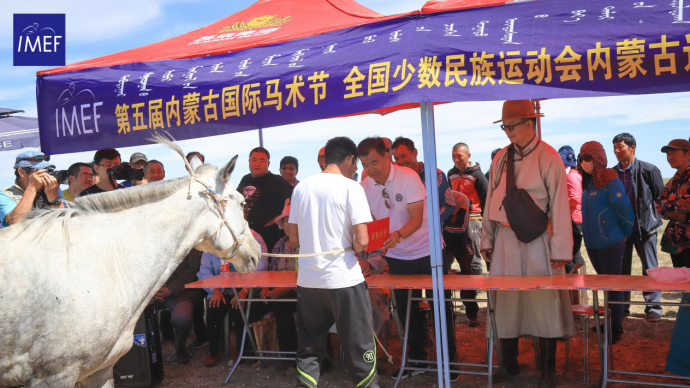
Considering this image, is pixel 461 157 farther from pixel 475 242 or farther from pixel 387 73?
pixel 387 73

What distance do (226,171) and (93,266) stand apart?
0.89 metres

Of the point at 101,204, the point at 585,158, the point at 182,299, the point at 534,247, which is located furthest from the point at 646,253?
the point at 101,204

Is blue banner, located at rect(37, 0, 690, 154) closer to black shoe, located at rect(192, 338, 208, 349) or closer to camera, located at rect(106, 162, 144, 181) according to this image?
camera, located at rect(106, 162, 144, 181)

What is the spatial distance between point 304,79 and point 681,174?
147 inches

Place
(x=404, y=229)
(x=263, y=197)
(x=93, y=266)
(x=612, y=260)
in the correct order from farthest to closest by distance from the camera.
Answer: (x=263, y=197)
(x=612, y=260)
(x=404, y=229)
(x=93, y=266)

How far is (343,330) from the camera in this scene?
3.56 metres

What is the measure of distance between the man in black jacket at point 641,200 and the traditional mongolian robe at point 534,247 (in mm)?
2649

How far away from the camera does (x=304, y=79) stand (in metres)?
4.16

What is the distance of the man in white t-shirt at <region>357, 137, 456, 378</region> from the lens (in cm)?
489

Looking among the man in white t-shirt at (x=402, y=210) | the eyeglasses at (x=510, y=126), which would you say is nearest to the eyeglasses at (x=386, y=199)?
the man in white t-shirt at (x=402, y=210)

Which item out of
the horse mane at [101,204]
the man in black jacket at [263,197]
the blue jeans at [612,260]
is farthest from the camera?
the man in black jacket at [263,197]

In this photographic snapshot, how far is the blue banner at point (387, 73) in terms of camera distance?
343 cm

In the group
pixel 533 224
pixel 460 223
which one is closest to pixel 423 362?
pixel 533 224

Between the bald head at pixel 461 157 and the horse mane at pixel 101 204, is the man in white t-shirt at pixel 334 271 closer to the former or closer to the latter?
the horse mane at pixel 101 204
